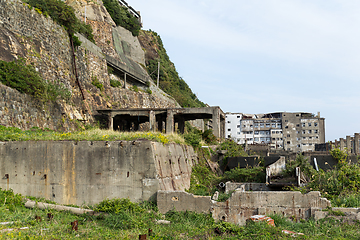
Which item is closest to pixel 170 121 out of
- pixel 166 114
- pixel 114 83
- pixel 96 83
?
pixel 166 114

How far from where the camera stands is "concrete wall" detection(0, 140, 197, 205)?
485 inches

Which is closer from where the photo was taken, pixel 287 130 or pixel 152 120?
pixel 152 120

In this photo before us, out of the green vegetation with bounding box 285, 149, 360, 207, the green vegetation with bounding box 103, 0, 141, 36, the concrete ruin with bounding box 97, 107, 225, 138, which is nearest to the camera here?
the green vegetation with bounding box 285, 149, 360, 207

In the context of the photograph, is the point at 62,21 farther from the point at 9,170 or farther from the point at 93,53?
the point at 9,170

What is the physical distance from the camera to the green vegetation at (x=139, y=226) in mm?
8734

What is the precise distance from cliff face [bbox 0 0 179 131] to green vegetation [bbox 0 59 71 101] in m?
0.43

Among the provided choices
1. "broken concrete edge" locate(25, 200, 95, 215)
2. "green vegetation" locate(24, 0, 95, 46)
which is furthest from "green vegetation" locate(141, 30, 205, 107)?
"broken concrete edge" locate(25, 200, 95, 215)

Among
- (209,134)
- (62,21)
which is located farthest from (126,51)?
(209,134)

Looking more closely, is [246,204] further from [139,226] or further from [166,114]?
[166,114]

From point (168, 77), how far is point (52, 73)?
38039 millimetres

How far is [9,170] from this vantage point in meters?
13.2

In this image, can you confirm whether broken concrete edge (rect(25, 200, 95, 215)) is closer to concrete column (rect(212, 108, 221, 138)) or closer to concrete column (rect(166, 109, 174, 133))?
concrete column (rect(166, 109, 174, 133))

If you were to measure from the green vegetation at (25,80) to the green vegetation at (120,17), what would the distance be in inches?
1316

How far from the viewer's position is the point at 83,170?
12617mm
